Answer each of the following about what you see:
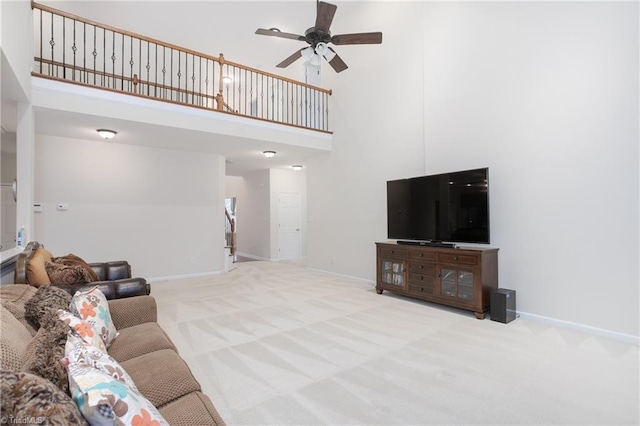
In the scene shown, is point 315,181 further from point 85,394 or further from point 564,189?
point 85,394

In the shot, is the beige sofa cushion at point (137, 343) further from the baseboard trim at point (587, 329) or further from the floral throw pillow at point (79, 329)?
the baseboard trim at point (587, 329)

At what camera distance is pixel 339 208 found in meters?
6.54

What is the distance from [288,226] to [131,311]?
6788 mm

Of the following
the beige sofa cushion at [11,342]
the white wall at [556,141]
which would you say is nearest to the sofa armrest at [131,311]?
the beige sofa cushion at [11,342]

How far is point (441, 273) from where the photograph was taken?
13.8 feet

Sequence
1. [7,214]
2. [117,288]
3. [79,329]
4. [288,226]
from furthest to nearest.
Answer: [288,226] < [7,214] < [117,288] < [79,329]

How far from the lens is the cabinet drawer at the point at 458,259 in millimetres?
3810

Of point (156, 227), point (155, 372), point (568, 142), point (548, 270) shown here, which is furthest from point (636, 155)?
point (156, 227)

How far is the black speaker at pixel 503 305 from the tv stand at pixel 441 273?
11 cm

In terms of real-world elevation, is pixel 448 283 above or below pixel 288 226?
below

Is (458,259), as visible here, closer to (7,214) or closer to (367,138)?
(367,138)

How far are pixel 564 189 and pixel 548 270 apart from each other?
3.10ft

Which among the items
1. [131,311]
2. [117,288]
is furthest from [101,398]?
[117,288]

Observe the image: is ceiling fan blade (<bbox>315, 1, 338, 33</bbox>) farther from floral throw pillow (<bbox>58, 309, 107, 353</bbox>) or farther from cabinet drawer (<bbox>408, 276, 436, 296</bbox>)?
cabinet drawer (<bbox>408, 276, 436, 296</bbox>)
